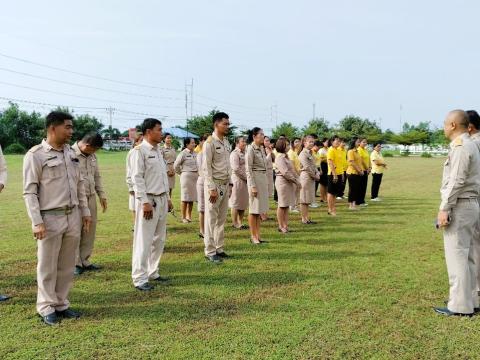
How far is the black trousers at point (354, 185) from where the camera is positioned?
1228cm

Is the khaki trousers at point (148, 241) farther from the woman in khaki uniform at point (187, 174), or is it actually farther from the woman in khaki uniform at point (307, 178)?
the woman in khaki uniform at point (307, 178)

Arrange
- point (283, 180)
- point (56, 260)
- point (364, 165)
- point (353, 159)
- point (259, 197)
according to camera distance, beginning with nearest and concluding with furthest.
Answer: point (56, 260)
point (259, 197)
point (283, 180)
point (353, 159)
point (364, 165)

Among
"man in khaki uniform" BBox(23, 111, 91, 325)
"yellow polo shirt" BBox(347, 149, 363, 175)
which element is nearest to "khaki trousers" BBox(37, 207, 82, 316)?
"man in khaki uniform" BBox(23, 111, 91, 325)

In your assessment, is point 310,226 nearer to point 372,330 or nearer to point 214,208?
point 214,208

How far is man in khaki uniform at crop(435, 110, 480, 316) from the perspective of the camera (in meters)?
4.44

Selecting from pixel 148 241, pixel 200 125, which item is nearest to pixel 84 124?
pixel 200 125

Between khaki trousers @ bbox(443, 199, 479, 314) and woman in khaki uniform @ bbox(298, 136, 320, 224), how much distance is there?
17.7ft

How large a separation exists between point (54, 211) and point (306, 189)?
6.44 meters

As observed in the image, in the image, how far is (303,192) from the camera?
32.6 ft

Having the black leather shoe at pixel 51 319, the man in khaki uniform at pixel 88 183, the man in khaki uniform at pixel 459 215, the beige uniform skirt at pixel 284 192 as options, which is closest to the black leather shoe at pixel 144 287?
the black leather shoe at pixel 51 319

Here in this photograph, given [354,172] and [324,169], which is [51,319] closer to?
[354,172]

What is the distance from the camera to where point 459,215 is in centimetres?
449

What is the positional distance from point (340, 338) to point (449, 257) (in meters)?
1.52

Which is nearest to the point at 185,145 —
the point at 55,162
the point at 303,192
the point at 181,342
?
the point at 303,192
